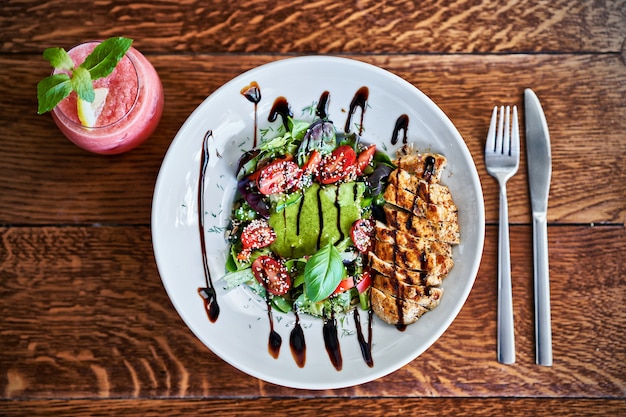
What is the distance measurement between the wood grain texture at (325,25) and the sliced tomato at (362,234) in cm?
74

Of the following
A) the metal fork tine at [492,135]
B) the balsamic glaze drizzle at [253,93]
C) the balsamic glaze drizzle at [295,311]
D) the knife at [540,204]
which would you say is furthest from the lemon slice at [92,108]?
the knife at [540,204]

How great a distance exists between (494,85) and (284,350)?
1387 mm

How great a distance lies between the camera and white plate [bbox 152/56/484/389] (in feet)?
6.72

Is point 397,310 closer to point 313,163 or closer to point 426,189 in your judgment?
point 426,189

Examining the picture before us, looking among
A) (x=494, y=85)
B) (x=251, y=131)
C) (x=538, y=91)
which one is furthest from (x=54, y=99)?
(x=538, y=91)

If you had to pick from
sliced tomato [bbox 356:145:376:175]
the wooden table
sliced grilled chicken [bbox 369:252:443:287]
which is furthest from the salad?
the wooden table

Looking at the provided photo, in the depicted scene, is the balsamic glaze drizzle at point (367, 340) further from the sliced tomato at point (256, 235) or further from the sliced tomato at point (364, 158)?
the sliced tomato at point (364, 158)

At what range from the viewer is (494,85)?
2369 millimetres

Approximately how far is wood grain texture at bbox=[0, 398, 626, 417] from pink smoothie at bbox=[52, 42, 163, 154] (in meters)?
1.06

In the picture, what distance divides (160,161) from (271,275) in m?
0.68

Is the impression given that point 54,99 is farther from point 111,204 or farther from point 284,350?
point 284,350

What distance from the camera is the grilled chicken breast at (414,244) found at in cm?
210

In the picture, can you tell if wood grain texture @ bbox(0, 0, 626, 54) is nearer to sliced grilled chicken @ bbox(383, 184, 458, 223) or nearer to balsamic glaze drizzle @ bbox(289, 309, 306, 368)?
sliced grilled chicken @ bbox(383, 184, 458, 223)

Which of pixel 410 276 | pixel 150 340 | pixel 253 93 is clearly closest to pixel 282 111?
pixel 253 93
